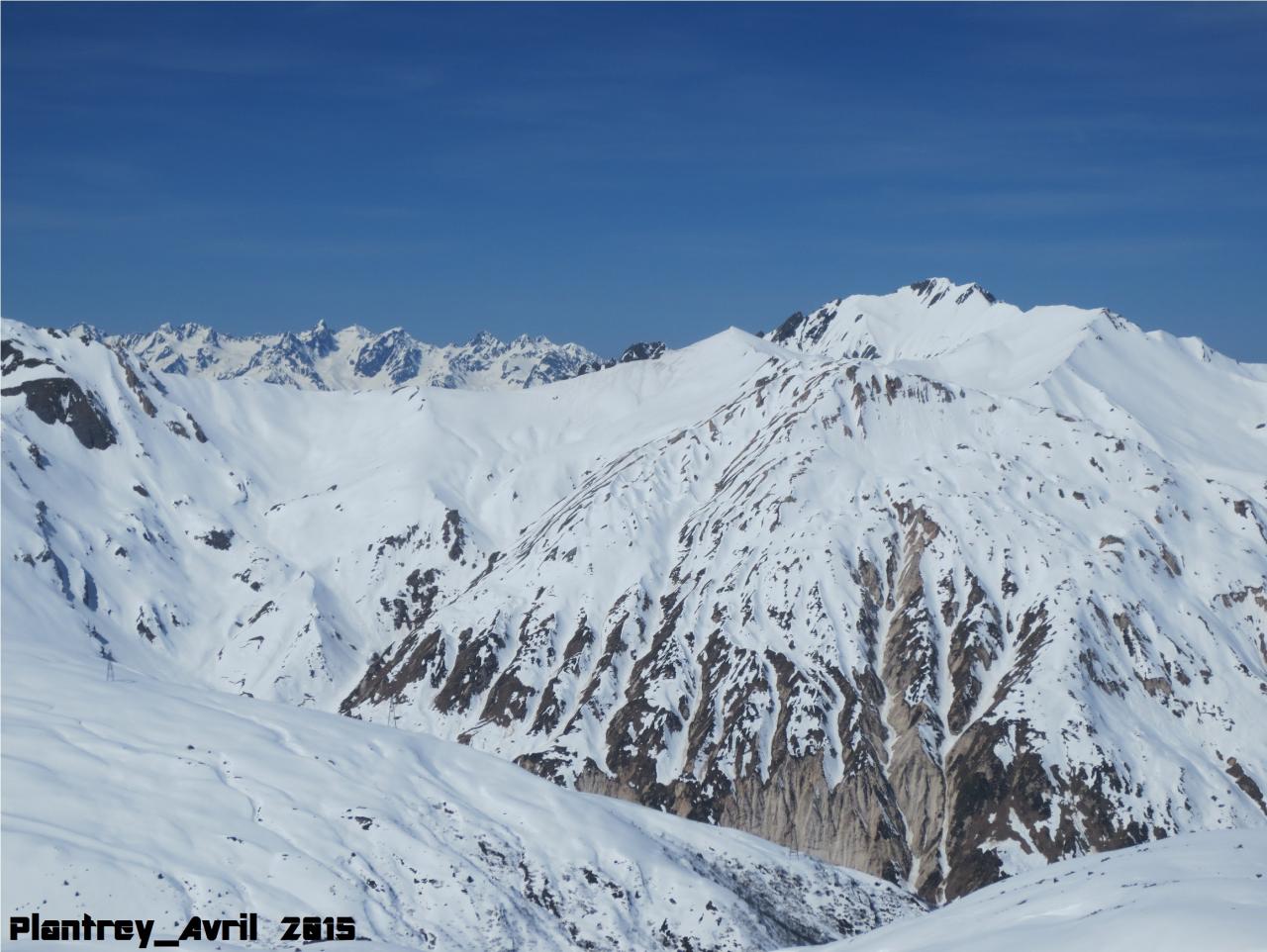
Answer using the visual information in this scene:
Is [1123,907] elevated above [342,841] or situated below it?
below

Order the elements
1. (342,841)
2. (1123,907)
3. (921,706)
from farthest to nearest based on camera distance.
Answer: (921,706) < (342,841) < (1123,907)

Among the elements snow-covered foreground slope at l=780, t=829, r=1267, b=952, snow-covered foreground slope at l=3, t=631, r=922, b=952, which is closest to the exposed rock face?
snow-covered foreground slope at l=3, t=631, r=922, b=952

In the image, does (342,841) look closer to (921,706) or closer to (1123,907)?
(1123,907)

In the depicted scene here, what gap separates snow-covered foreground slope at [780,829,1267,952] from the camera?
47.6m

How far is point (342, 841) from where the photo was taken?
88750 millimetres

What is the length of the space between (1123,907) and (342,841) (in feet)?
181

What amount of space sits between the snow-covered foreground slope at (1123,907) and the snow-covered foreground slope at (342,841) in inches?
1101

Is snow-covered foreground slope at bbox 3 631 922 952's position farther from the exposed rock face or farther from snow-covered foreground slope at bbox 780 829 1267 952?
the exposed rock face

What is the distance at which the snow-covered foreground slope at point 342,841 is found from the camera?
76.0 metres

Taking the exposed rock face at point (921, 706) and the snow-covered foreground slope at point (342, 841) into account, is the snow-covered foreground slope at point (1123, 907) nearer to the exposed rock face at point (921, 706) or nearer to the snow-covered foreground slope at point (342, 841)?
the snow-covered foreground slope at point (342, 841)

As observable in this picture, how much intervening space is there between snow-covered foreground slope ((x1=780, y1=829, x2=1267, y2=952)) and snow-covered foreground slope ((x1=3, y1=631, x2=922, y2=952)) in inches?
1101

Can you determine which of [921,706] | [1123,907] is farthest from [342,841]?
[921,706]

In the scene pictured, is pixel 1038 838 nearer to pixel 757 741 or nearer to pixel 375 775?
pixel 757 741

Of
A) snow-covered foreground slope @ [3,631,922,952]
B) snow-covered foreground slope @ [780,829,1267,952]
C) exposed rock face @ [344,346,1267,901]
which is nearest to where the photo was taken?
snow-covered foreground slope @ [780,829,1267,952]
